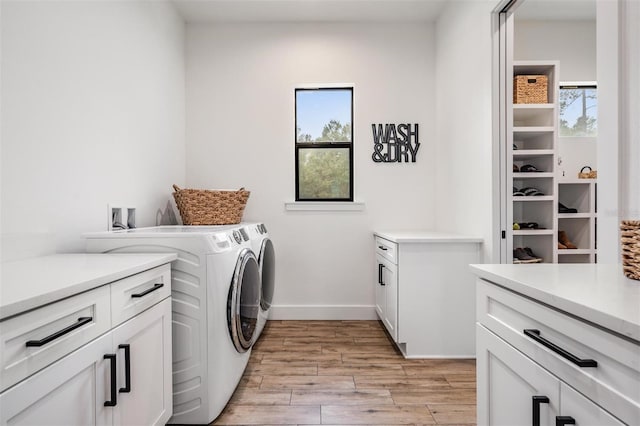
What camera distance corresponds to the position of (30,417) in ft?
2.54

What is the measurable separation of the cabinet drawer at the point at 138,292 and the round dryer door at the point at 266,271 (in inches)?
43.2

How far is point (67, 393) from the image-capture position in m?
0.90

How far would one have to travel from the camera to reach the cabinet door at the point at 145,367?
3.72 ft

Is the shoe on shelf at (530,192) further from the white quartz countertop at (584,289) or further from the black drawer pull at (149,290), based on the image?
the black drawer pull at (149,290)

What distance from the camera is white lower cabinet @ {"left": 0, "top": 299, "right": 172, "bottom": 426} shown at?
0.78 meters

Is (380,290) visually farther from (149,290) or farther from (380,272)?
(149,290)

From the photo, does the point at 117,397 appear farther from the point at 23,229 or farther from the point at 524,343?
the point at 524,343

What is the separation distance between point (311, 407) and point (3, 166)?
1.74 meters

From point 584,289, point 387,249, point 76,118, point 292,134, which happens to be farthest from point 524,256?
point 76,118

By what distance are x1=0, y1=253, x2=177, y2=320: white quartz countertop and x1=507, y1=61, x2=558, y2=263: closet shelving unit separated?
208 cm

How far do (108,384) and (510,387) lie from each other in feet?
3.89

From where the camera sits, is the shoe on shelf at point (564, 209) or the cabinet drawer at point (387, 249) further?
the cabinet drawer at point (387, 249)

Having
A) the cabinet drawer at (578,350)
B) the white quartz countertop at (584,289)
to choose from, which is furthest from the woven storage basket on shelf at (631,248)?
the cabinet drawer at (578,350)

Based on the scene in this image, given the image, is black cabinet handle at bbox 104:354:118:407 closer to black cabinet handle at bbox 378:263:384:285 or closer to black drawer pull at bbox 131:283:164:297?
black drawer pull at bbox 131:283:164:297
